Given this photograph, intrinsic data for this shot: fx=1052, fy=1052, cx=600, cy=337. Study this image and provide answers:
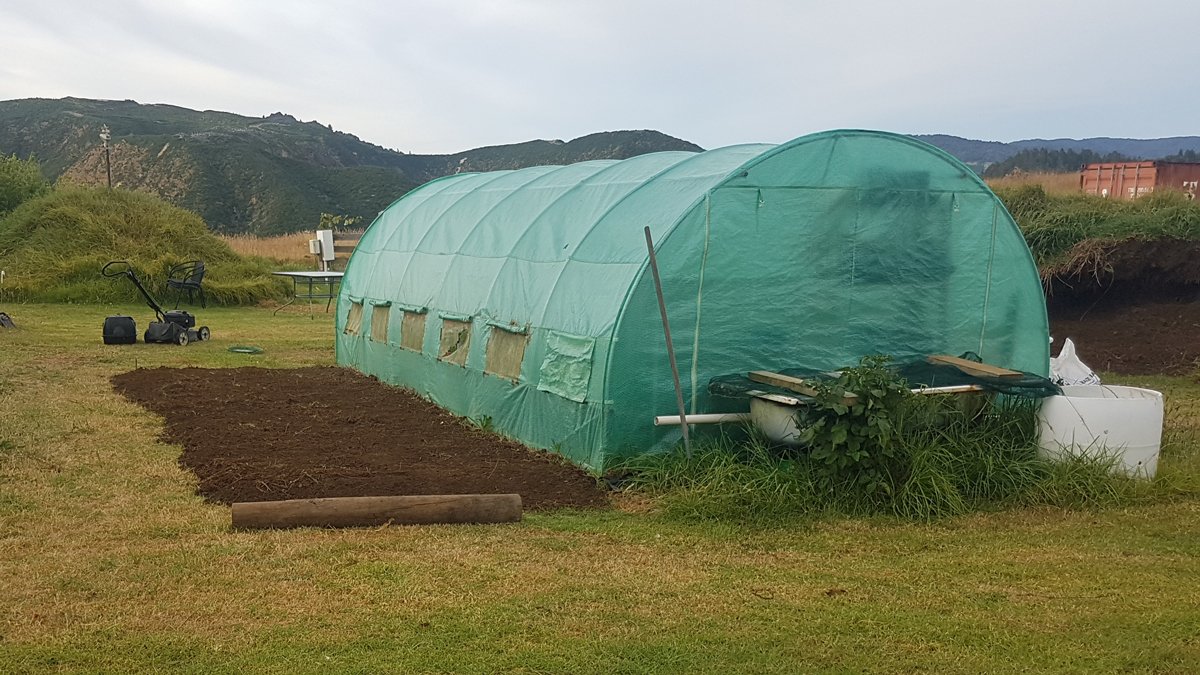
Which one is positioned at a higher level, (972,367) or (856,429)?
(972,367)

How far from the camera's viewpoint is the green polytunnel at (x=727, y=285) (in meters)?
8.59

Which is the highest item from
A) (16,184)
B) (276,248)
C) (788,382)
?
(16,184)

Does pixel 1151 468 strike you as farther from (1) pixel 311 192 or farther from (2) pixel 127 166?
(2) pixel 127 166

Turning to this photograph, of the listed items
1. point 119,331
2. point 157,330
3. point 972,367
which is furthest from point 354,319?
point 972,367

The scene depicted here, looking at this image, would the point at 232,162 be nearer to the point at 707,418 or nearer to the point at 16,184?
the point at 16,184

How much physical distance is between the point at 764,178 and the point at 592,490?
3.07m

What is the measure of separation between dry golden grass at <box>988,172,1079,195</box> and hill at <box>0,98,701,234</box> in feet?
110

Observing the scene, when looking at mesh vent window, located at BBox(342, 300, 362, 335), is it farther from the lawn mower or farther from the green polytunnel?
the lawn mower

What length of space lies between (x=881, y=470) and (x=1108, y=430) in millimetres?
2023

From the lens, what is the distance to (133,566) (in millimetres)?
5988

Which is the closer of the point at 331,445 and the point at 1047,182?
the point at 331,445

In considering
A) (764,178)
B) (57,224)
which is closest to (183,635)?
(764,178)

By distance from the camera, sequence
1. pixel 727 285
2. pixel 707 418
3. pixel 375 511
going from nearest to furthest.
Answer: pixel 375 511, pixel 707 418, pixel 727 285

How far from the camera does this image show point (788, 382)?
8.03 meters
